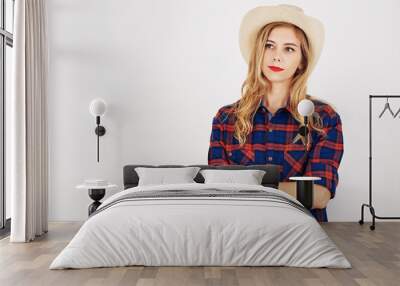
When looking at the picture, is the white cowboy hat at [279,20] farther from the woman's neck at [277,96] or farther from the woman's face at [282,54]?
the woman's neck at [277,96]

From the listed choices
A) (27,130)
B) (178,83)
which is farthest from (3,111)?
(178,83)

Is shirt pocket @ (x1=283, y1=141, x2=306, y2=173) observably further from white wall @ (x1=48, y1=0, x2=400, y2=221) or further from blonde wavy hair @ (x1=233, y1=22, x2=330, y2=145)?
white wall @ (x1=48, y1=0, x2=400, y2=221)

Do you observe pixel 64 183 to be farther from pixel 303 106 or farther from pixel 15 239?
pixel 303 106

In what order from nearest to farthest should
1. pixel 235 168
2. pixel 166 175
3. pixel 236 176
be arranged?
pixel 236 176 → pixel 166 175 → pixel 235 168

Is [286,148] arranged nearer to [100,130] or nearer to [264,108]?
[264,108]

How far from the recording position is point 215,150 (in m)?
6.82

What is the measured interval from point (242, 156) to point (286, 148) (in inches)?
21.3

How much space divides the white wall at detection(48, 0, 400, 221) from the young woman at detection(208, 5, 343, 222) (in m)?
0.12

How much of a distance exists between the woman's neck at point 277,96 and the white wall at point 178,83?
1.16ft

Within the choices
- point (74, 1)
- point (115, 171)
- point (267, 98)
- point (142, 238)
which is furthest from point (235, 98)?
point (142, 238)

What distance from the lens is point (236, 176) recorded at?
20.0 ft

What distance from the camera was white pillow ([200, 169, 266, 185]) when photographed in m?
6.05

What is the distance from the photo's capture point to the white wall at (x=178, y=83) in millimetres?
6828

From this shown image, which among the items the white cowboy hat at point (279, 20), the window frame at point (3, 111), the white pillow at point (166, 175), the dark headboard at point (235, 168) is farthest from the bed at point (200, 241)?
the white cowboy hat at point (279, 20)
